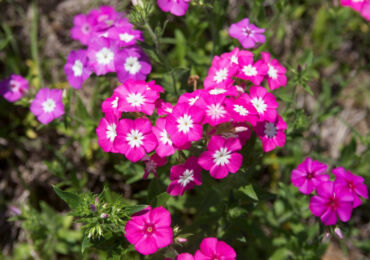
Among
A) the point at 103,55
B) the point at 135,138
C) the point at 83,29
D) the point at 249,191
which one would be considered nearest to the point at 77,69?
the point at 103,55

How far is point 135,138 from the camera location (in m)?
3.02

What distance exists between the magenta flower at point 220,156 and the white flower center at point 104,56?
1.49 meters

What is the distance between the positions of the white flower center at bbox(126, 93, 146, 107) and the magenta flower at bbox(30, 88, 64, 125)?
1282mm

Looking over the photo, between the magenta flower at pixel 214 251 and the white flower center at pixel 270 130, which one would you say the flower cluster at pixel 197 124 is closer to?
the white flower center at pixel 270 130

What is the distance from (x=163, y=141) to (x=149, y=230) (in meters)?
0.74

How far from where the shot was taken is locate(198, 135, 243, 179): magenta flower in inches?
117

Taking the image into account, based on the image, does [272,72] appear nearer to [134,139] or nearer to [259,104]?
[259,104]

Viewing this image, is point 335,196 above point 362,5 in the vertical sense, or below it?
below

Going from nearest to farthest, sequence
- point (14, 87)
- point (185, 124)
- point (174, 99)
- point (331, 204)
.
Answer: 1. point (185, 124)
2. point (331, 204)
3. point (174, 99)
4. point (14, 87)

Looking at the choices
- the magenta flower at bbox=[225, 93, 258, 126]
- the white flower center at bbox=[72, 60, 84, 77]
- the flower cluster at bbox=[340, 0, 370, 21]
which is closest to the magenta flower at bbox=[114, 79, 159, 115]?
the magenta flower at bbox=[225, 93, 258, 126]

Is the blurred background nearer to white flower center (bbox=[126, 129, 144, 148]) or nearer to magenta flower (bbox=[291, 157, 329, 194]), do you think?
magenta flower (bbox=[291, 157, 329, 194])

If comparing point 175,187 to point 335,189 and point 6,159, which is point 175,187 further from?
point 6,159

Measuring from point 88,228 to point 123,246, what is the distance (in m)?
0.46

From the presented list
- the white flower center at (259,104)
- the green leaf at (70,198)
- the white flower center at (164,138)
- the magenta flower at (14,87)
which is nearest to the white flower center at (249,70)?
the white flower center at (259,104)
